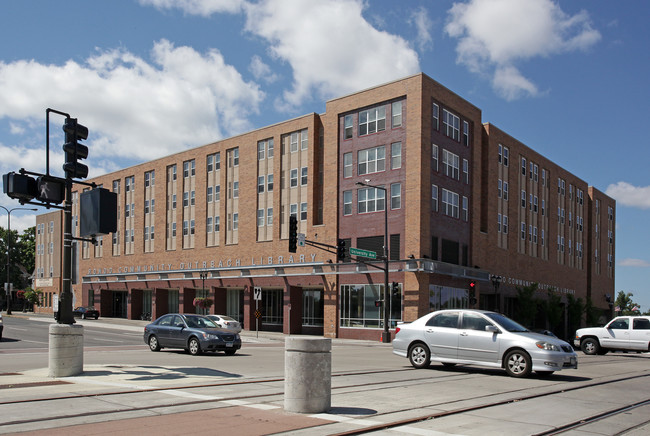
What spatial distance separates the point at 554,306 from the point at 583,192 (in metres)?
20.8

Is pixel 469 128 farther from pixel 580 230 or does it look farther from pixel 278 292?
pixel 580 230

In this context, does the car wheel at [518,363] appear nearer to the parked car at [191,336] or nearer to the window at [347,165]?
the parked car at [191,336]

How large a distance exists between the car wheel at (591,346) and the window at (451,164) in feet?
62.5

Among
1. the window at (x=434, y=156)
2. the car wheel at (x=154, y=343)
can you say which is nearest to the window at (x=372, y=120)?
the window at (x=434, y=156)

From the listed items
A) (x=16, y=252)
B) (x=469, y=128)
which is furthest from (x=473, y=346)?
(x=16, y=252)

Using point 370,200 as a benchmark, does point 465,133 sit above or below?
above

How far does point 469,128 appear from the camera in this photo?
157ft

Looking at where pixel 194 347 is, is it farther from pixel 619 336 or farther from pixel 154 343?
pixel 619 336

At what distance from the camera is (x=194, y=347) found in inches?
857

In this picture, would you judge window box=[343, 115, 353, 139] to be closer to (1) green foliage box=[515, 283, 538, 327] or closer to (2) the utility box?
(1) green foliage box=[515, 283, 538, 327]

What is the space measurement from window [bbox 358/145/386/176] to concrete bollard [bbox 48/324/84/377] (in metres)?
32.4

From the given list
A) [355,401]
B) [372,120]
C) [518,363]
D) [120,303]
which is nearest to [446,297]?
[372,120]

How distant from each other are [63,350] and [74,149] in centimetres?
432

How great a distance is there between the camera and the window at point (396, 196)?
1666 inches
